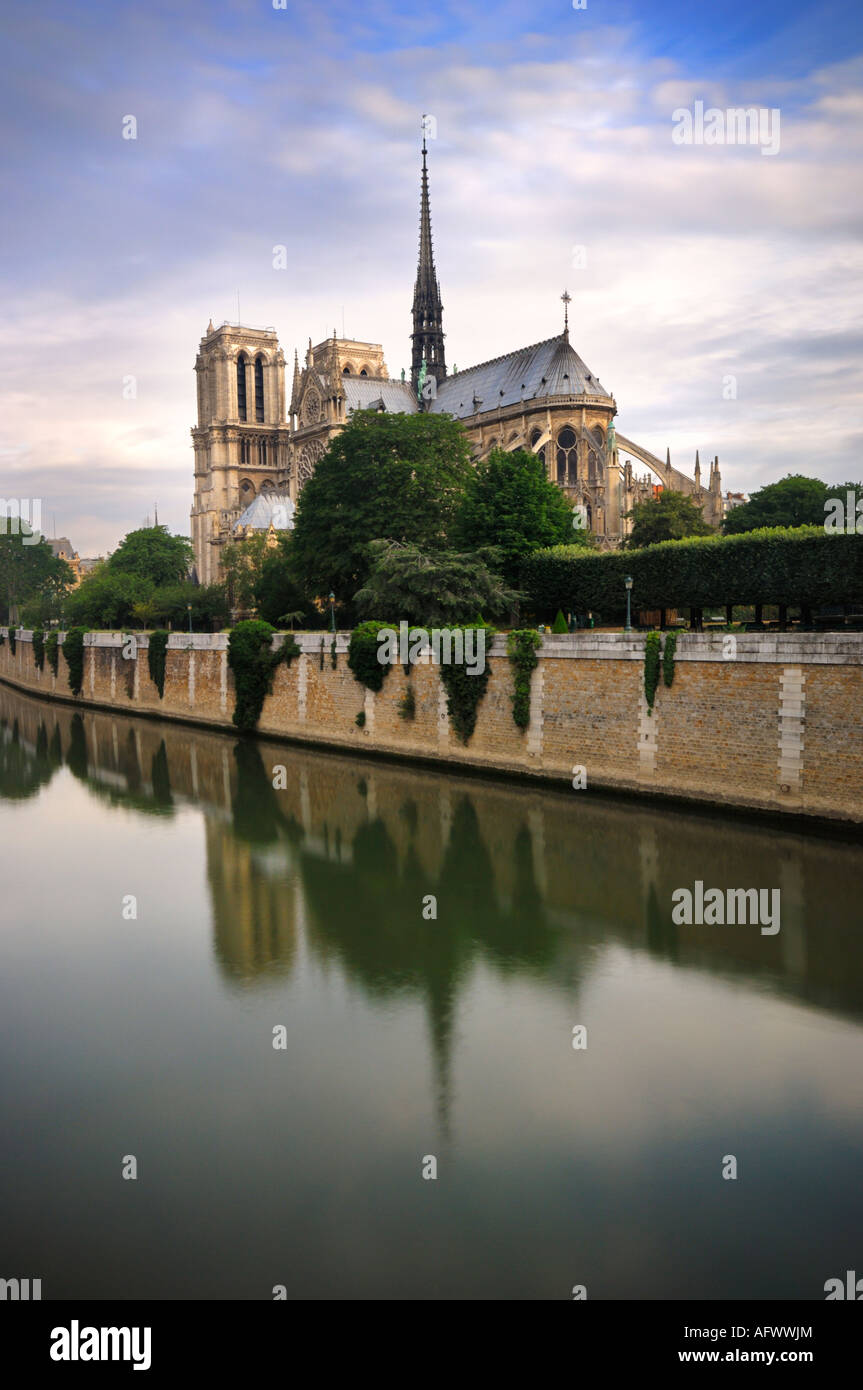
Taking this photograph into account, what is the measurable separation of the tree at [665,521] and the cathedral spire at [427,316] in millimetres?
33870

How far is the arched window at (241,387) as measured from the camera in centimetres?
9175

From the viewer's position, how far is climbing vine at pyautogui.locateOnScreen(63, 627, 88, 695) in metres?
49.2

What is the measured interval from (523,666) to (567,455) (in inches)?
1533

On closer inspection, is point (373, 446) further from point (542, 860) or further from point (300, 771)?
point (542, 860)

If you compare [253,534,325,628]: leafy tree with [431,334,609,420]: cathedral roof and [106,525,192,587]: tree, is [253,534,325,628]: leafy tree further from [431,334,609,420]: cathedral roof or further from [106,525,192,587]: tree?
[431,334,609,420]: cathedral roof

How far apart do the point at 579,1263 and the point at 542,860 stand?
34.1ft

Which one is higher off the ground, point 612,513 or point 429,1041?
point 612,513

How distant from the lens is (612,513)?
183 feet

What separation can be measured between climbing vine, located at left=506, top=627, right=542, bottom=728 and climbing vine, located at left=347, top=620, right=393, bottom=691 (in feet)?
16.3

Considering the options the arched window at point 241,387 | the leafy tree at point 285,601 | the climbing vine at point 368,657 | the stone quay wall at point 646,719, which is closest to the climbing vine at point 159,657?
the leafy tree at point 285,601

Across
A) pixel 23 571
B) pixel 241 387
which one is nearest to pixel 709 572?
pixel 241 387
